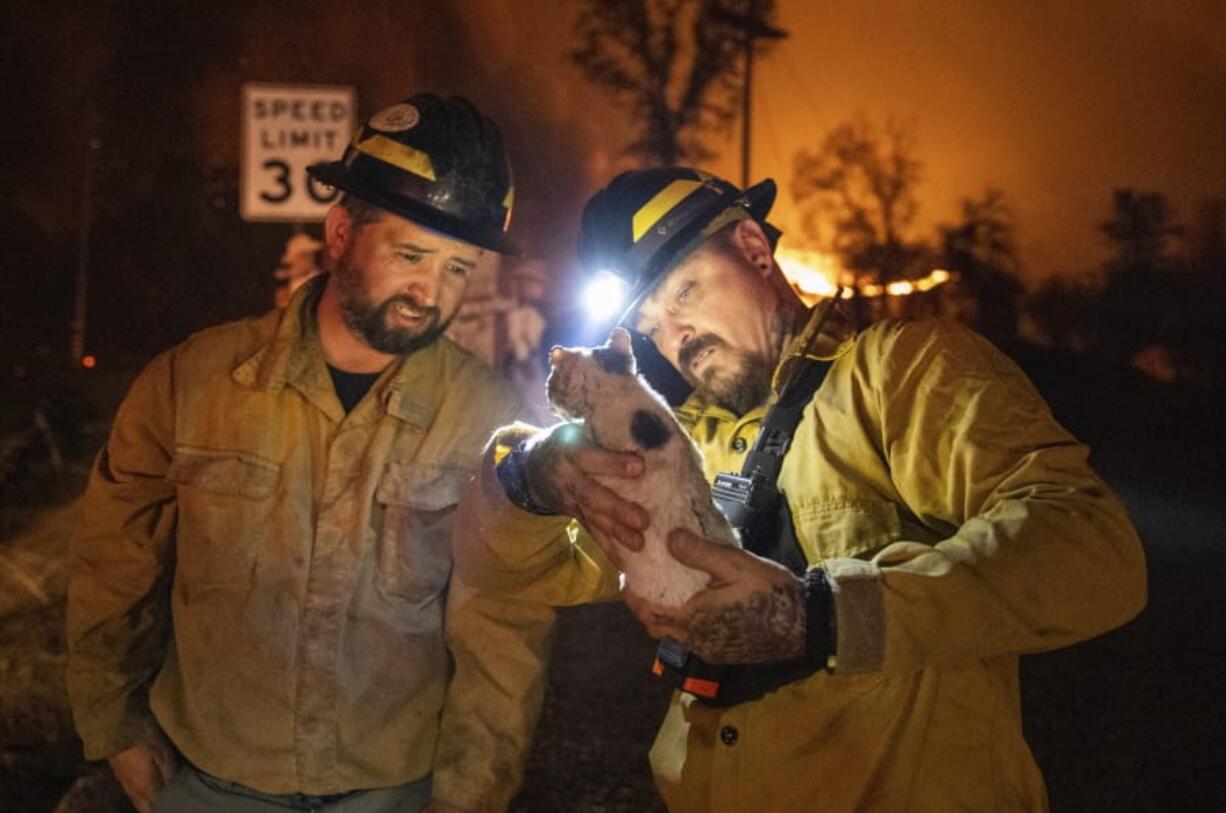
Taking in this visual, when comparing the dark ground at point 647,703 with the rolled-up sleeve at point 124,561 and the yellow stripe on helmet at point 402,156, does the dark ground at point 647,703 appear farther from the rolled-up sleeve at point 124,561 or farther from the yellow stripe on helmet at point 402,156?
the yellow stripe on helmet at point 402,156

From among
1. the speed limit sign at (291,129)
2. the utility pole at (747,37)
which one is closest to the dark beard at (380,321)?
the speed limit sign at (291,129)

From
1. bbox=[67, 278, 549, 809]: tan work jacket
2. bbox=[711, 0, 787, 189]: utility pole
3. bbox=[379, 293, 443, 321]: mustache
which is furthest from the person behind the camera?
bbox=[711, 0, 787, 189]: utility pole

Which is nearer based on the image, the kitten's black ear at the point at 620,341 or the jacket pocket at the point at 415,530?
the kitten's black ear at the point at 620,341

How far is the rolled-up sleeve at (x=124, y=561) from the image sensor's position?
9.70 feet

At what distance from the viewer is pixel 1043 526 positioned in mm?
1770

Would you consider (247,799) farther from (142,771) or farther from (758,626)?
(758,626)

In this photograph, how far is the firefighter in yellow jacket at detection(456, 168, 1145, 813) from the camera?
180 centimetres

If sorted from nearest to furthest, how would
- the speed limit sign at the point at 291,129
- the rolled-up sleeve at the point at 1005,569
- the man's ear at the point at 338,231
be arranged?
the rolled-up sleeve at the point at 1005,569, the man's ear at the point at 338,231, the speed limit sign at the point at 291,129

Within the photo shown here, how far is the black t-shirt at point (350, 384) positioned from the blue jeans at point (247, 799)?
1146 millimetres

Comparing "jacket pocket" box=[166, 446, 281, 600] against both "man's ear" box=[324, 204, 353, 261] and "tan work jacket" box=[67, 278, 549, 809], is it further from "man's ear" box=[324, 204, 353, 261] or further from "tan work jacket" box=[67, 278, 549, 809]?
"man's ear" box=[324, 204, 353, 261]

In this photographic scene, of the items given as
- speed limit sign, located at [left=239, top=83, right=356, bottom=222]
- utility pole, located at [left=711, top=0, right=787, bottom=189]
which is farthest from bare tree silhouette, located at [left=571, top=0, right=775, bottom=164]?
speed limit sign, located at [left=239, top=83, right=356, bottom=222]

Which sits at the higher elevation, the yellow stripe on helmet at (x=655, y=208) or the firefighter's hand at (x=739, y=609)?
the yellow stripe on helmet at (x=655, y=208)

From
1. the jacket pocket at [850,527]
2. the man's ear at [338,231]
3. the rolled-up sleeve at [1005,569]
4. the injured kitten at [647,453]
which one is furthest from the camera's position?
the man's ear at [338,231]

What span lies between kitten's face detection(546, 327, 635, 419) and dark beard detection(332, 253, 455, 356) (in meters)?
1.05
